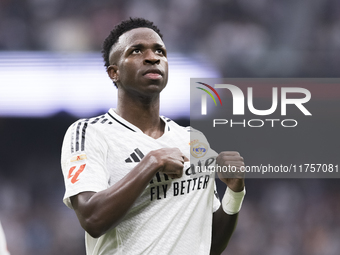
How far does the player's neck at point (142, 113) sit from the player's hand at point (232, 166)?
384 millimetres

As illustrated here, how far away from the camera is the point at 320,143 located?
3.71 metres

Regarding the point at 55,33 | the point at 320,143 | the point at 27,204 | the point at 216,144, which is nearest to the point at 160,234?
the point at 216,144

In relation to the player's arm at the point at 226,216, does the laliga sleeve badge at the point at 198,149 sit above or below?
above

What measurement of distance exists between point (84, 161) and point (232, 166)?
2.25ft

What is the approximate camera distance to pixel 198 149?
2.18m

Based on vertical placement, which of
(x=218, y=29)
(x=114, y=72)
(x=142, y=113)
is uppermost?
(x=218, y=29)

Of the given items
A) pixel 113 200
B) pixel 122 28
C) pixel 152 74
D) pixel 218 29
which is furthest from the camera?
pixel 218 29

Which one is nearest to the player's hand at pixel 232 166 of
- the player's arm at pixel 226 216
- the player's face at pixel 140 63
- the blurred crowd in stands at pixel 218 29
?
the player's arm at pixel 226 216

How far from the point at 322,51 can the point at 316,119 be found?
7.25ft

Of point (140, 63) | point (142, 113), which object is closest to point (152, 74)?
point (140, 63)

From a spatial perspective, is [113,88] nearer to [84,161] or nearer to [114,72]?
[114,72]

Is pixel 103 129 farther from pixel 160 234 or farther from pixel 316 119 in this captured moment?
pixel 316 119

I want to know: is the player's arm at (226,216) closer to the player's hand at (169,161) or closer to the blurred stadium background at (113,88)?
the player's hand at (169,161)

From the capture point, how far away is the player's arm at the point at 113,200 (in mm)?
1735
